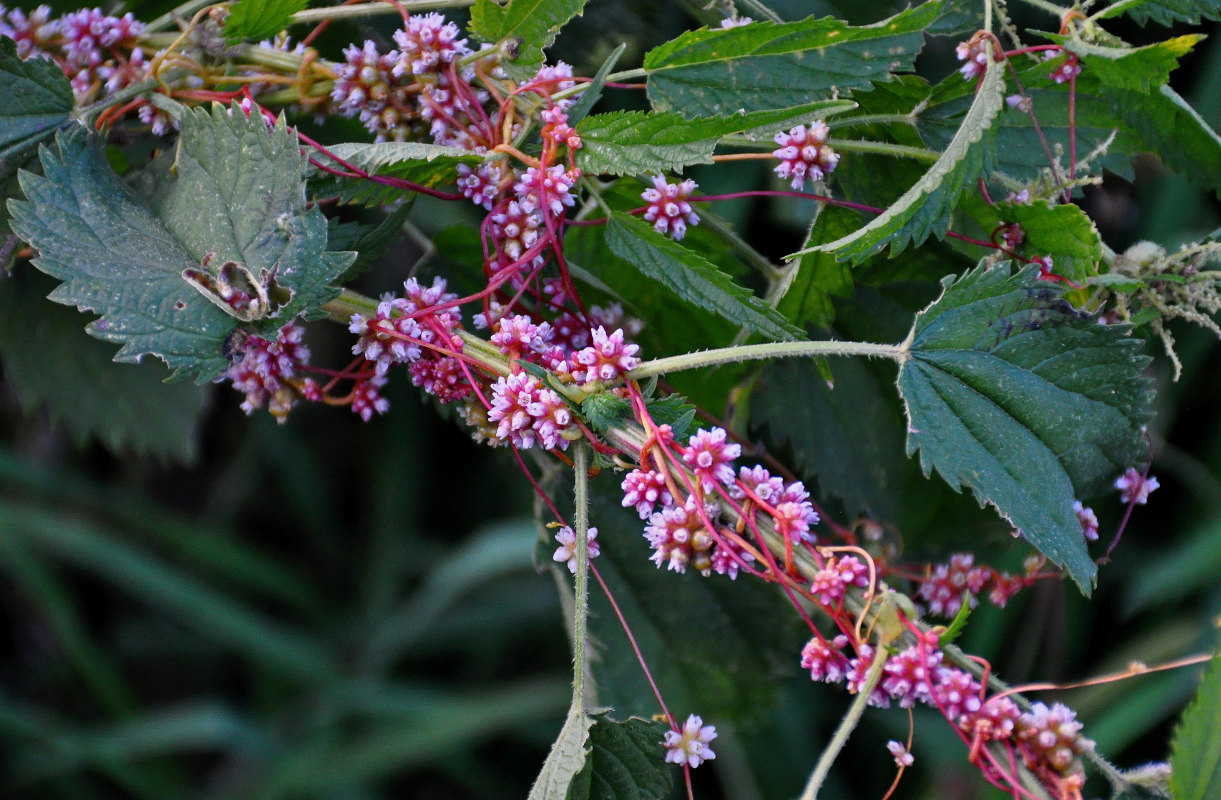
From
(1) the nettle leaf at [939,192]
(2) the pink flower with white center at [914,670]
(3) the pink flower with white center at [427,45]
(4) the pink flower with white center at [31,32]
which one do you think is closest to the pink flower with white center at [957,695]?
(2) the pink flower with white center at [914,670]

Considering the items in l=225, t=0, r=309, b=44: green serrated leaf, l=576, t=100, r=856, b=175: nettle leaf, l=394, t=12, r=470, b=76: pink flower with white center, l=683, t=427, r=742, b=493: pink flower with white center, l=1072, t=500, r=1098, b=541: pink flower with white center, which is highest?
l=225, t=0, r=309, b=44: green serrated leaf

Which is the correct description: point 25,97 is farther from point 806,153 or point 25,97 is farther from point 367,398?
point 806,153

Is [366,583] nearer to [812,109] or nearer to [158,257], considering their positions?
[158,257]

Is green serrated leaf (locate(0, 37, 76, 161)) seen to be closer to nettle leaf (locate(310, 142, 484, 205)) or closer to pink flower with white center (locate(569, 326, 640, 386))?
nettle leaf (locate(310, 142, 484, 205))

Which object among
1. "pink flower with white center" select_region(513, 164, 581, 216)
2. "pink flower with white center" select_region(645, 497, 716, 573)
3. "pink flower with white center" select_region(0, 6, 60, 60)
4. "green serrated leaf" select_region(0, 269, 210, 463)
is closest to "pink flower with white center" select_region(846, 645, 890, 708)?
"pink flower with white center" select_region(645, 497, 716, 573)

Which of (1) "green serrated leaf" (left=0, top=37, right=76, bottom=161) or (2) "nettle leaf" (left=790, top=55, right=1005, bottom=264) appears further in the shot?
(1) "green serrated leaf" (left=0, top=37, right=76, bottom=161)

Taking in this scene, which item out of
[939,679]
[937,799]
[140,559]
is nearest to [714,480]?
[939,679]

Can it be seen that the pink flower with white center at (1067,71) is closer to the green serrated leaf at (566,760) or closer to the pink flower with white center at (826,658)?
the pink flower with white center at (826,658)
